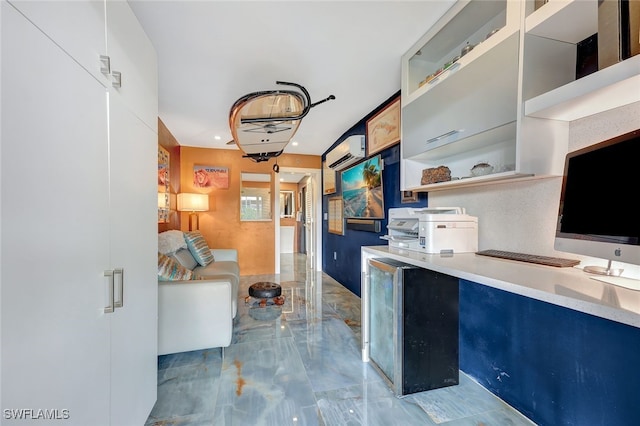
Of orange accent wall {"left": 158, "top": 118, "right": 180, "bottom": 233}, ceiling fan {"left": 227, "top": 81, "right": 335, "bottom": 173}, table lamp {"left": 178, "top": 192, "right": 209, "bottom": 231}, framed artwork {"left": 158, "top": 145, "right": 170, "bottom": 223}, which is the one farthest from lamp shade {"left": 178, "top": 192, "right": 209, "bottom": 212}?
ceiling fan {"left": 227, "top": 81, "right": 335, "bottom": 173}

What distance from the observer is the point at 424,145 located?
6.28 ft

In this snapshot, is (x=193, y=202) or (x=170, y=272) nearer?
(x=170, y=272)

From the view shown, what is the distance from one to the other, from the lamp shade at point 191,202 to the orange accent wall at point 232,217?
0.44m

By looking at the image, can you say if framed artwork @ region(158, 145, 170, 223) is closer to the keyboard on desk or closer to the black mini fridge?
the black mini fridge

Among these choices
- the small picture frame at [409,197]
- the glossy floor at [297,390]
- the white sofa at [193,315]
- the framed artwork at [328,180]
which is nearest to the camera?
the glossy floor at [297,390]

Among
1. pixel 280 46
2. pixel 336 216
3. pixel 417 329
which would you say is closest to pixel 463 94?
pixel 280 46

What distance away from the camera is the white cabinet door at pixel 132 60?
1.09 metres

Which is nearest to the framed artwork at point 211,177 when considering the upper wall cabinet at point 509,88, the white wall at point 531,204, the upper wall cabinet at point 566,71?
the upper wall cabinet at point 509,88

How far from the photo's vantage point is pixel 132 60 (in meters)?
1.24

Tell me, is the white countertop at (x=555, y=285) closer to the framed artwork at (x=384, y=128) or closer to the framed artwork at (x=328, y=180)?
the framed artwork at (x=384, y=128)

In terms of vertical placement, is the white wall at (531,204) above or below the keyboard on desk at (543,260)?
above

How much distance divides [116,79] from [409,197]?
2.30 meters

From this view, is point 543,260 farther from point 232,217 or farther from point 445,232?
point 232,217

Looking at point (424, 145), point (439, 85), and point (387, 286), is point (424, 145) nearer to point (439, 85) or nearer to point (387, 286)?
point (439, 85)
